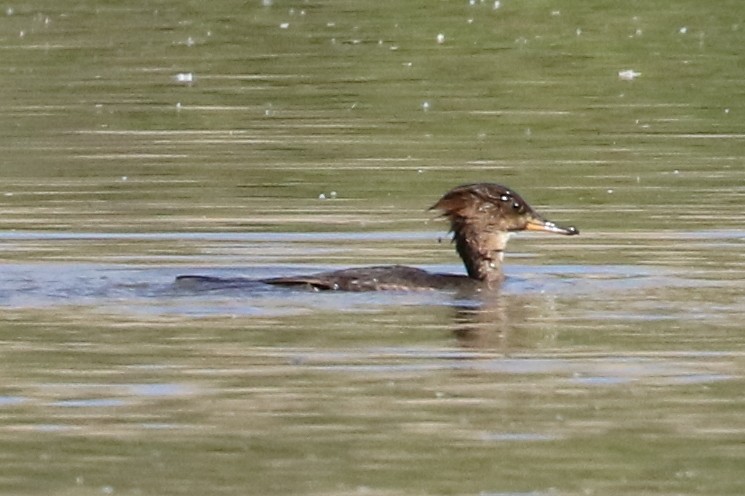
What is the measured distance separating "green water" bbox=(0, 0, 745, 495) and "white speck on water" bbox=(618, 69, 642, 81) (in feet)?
0.26

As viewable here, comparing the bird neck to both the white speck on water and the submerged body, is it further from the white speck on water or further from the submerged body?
the white speck on water

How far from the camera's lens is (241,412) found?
320 inches

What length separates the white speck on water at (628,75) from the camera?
21891 mm

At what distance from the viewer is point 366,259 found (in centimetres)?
1252

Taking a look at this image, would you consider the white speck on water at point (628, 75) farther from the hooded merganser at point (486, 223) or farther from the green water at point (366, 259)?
the hooded merganser at point (486, 223)

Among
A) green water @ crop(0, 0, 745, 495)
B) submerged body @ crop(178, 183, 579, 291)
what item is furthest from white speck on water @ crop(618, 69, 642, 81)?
submerged body @ crop(178, 183, 579, 291)

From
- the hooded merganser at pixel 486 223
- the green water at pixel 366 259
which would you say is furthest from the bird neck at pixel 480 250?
the green water at pixel 366 259

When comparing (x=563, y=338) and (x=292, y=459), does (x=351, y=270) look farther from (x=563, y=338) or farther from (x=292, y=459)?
(x=292, y=459)

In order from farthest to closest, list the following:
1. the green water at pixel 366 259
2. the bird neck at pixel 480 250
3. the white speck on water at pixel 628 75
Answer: the white speck on water at pixel 628 75, the bird neck at pixel 480 250, the green water at pixel 366 259

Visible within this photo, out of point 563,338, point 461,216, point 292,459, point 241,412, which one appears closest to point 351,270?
point 461,216

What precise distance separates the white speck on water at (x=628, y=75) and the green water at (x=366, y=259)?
79mm

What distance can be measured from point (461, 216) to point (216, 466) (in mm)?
4923

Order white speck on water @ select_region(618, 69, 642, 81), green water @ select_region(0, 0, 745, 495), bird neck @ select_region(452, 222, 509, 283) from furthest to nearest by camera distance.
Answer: white speck on water @ select_region(618, 69, 642, 81)
bird neck @ select_region(452, 222, 509, 283)
green water @ select_region(0, 0, 745, 495)

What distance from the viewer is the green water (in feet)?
24.8
